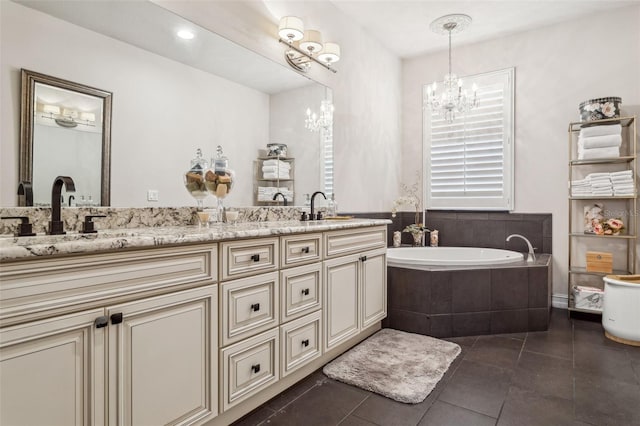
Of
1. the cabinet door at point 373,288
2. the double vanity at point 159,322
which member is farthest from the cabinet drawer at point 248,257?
the cabinet door at point 373,288

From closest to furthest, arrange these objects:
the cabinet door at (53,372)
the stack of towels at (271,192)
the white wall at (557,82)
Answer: the cabinet door at (53,372), the stack of towels at (271,192), the white wall at (557,82)

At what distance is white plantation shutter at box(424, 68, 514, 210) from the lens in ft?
12.3

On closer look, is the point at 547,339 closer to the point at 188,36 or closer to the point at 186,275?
the point at 186,275

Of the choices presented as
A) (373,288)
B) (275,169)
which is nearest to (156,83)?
(275,169)

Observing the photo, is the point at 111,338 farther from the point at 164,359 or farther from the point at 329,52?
the point at 329,52

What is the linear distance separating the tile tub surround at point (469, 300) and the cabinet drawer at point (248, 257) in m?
1.42

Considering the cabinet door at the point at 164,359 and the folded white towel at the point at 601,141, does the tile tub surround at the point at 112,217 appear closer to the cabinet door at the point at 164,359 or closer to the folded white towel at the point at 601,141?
the cabinet door at the point at 164,359

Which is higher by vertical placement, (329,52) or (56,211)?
(329,52)

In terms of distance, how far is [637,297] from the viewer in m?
2.51

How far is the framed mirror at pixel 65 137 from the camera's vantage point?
1.38m

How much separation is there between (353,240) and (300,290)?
1.96 ft

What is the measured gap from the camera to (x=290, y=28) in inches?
96.7

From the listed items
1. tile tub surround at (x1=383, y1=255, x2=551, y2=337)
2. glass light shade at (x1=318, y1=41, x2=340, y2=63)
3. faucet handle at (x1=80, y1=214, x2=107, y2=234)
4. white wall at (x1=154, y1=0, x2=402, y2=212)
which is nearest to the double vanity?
faucet handle at (x1=80, y1=214, x2=107, y2=234)

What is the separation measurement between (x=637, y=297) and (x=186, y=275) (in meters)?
2.97
